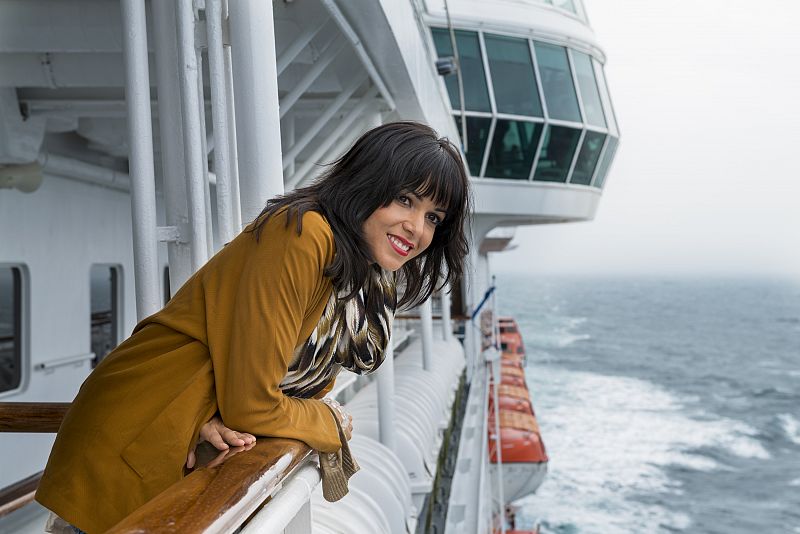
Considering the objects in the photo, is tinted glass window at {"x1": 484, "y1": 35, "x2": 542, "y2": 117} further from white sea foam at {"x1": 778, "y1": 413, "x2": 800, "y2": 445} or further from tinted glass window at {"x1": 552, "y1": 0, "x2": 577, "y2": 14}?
white sea foam at {"x1": 778, "y1": 413, "x2": 800, "y2": 445}

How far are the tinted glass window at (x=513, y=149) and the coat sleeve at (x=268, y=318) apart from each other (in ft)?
39.5

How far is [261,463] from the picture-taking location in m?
1.20

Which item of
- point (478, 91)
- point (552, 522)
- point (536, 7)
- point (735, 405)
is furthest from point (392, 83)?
point (735, 405)

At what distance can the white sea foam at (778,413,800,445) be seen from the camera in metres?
30.2

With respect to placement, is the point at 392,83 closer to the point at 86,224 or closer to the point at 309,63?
the point at 309,63

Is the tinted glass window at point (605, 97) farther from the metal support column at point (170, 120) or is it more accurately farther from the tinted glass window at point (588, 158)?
the metal support column at point (170, 120)

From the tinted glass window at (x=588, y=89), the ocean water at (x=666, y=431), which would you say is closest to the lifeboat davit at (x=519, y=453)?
the tinted glass window at (x=588, y=89)

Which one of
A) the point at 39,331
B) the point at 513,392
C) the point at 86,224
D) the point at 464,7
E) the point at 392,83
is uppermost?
the point at 464,7

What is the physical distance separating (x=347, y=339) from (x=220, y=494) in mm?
628

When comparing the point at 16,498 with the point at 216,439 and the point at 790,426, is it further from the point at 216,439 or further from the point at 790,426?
the point at 790,426

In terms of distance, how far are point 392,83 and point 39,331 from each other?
9.26 feet

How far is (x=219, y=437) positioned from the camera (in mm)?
1382

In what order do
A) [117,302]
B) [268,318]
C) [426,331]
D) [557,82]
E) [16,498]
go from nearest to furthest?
[268,318]
[16,498]
[117,302]
[426,331]
[557,82]

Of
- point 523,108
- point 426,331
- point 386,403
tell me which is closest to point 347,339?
point 386,403
